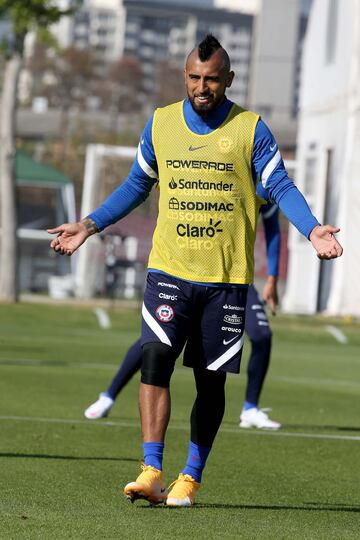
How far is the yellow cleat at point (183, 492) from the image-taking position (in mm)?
7988

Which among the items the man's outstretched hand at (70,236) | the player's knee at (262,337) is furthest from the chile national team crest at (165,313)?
the player's knee at (262,337)

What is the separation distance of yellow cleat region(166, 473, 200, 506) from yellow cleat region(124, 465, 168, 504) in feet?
0.27

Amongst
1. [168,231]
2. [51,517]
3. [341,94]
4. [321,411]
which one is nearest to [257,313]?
[321,411]

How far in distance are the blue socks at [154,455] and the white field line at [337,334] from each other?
1898cm

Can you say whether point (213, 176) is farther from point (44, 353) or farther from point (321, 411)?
point (44, 353)

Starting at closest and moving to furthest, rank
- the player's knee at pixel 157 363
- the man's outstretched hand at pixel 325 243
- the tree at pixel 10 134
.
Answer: the man's outstretched hand at pixel 325 243 → the player's knee at pixel 157 363 → the tree at pixel 10 134

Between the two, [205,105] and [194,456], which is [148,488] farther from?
[205,105]

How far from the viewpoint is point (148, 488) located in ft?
25.4

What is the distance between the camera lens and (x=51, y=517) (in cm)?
736

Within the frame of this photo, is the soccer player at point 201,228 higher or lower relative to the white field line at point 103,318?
higher

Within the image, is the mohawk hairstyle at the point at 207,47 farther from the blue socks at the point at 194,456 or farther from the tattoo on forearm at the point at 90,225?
the blue socks at the point at 194,456

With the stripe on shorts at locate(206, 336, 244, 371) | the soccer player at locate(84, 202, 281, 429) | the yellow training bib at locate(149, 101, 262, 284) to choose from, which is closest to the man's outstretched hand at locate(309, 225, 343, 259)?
the yellow training bib at locate(149, 101, 262, 284)

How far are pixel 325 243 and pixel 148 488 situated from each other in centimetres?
139

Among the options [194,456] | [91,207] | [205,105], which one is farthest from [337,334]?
[205,105]
